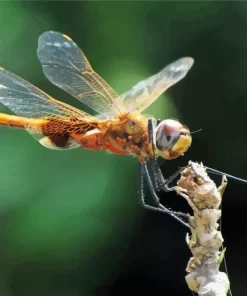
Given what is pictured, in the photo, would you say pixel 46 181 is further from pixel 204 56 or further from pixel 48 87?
pixel 204 56

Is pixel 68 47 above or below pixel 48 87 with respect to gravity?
below

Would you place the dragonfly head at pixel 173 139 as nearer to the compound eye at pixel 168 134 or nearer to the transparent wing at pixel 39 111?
the compound eye at pixel 168 134

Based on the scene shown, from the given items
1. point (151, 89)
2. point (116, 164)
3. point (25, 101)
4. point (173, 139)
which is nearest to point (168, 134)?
point (173, 139)

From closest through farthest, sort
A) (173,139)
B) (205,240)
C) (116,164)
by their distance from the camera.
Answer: (205,240)
(173,139)
(116,164)

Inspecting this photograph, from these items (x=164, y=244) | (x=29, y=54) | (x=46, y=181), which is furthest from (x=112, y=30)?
(x=164, y=244)

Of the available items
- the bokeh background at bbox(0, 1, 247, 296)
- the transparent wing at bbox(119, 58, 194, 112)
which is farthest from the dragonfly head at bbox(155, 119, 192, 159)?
the bokeh background at bbox(0, 1, 247, 296)

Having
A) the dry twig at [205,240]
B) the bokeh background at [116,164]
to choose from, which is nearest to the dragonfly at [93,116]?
the dry twig at [205,240]

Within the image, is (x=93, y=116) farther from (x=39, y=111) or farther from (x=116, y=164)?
(x=116, y=164)
